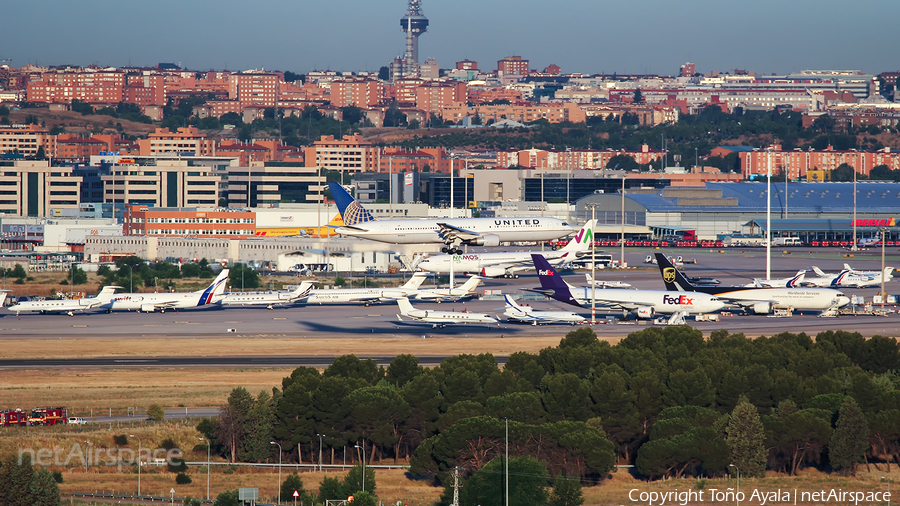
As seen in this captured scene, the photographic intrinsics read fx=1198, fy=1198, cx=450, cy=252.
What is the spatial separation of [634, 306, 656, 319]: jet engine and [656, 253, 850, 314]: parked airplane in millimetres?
3979

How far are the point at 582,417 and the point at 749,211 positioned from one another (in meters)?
138

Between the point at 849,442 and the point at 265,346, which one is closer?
the point at 849,442

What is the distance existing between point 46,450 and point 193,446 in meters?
5.93

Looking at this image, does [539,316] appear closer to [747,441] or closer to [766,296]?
[766,296]

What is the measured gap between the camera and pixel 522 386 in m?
53.5

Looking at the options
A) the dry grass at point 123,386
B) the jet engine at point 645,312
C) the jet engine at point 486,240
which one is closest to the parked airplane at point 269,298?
the jet engine at point 486,240

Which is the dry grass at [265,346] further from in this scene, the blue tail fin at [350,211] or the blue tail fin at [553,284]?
the blue tail fin at [350,211]

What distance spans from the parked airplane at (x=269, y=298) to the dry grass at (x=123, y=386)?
29729mm

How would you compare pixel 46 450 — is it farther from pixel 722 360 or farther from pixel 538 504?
pixel 722 360

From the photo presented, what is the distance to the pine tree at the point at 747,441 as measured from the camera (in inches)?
1844
